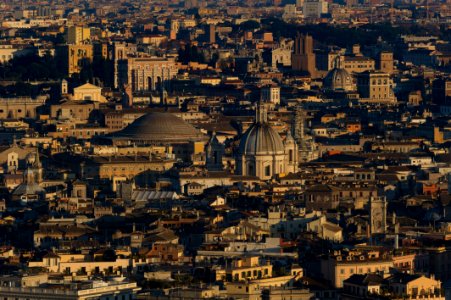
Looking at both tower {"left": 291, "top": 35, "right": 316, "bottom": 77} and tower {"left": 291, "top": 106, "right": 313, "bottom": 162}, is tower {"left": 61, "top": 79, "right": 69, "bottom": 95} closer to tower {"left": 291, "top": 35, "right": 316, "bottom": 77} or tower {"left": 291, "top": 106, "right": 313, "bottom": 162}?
tower {"left": 291, "top": 35, "right": 316, "bottom": 77}

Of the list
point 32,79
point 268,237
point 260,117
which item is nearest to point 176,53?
point 32,79

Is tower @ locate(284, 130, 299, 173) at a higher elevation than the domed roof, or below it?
higher

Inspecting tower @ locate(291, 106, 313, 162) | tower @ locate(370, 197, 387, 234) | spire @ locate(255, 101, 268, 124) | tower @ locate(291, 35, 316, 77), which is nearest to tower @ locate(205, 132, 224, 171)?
spire @ locate(255, 101, 268, 124)

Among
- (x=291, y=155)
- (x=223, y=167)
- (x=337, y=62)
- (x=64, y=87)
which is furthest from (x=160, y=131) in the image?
(x=337, y=62)

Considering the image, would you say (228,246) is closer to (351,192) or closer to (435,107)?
(351,192)

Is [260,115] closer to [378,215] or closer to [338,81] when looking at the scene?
[378,215]
